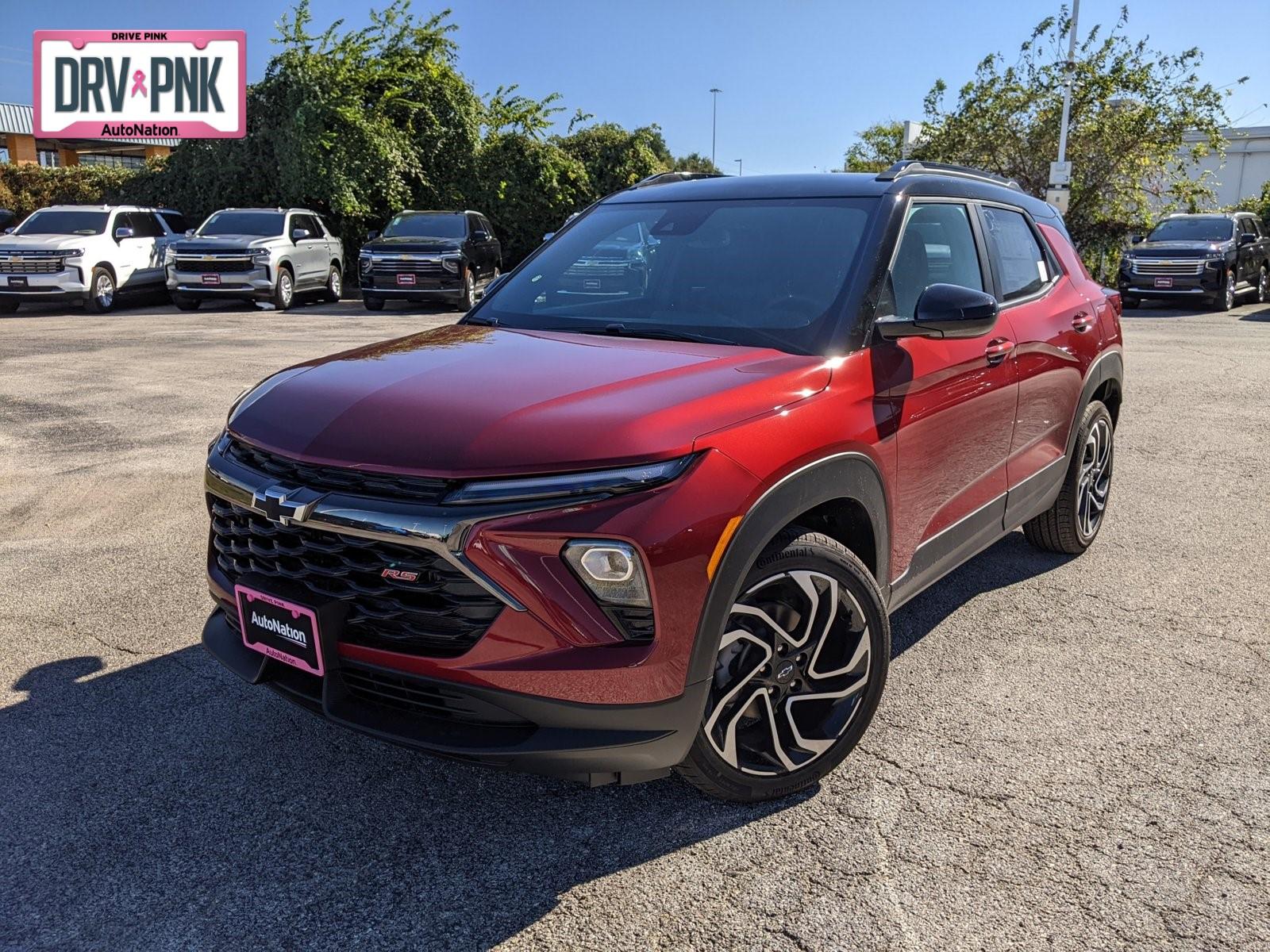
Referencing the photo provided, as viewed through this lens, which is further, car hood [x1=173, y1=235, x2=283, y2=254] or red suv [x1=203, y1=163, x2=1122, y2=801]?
car hood [x1=173, y1=235, x2=283, y2=254]

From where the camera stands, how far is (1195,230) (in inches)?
824

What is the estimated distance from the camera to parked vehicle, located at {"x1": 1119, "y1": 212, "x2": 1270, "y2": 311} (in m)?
20.1

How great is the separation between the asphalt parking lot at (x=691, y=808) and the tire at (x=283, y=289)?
1391 cm

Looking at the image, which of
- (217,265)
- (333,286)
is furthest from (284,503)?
(333,286)

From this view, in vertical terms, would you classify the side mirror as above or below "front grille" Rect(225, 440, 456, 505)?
above

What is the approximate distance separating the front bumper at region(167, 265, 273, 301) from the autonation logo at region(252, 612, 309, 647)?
1632cm

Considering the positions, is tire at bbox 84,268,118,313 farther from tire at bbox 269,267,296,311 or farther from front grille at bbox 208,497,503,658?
front grille at bbox 208,497,503,658

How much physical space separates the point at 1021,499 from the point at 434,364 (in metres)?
2.59

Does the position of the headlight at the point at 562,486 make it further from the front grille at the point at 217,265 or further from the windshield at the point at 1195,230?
the windshield at the point at 1195,230

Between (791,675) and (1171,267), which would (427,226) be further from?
(791,675)

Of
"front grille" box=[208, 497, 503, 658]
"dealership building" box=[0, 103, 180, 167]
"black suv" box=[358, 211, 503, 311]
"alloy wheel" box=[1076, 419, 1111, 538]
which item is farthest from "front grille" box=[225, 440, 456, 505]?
"dealership building" box=[0, 103, 180, 167]

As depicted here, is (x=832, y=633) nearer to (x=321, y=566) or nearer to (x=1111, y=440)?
(x=321, y=566)

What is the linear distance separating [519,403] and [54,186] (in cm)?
2851

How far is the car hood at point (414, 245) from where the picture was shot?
18.0m
